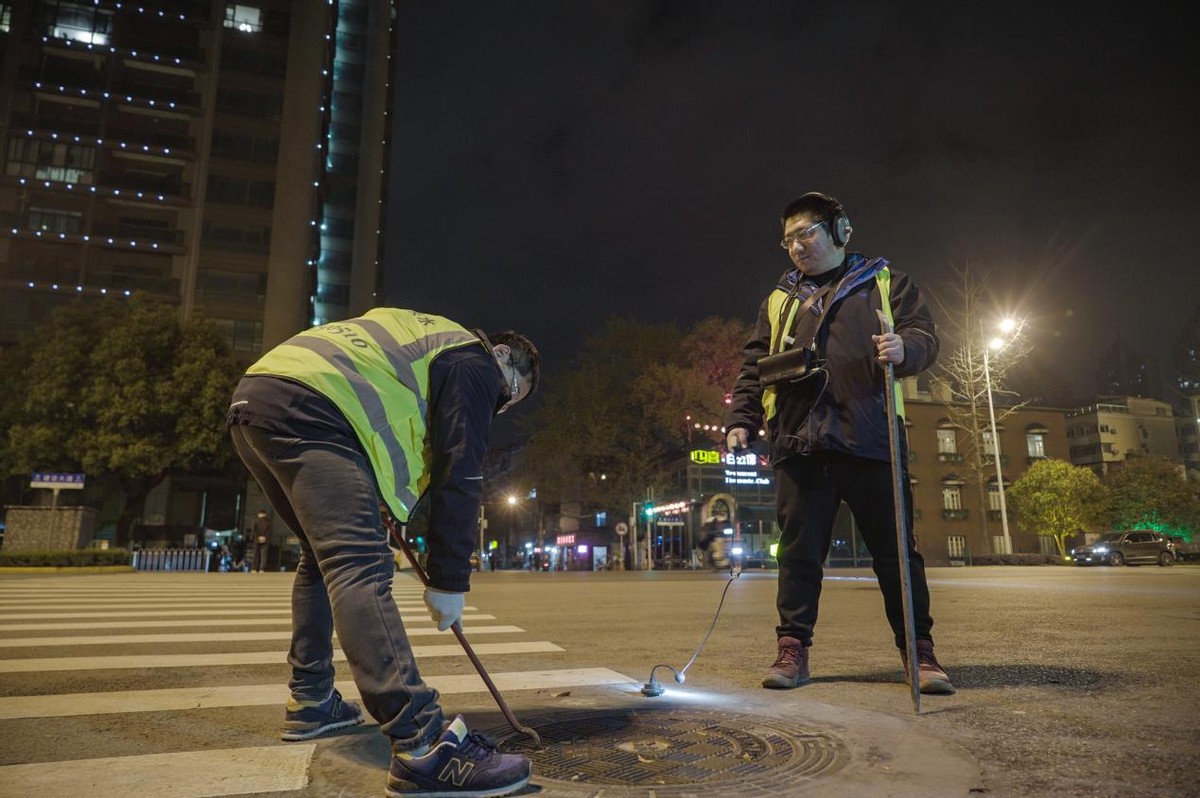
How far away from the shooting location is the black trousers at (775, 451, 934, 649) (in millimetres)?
3260

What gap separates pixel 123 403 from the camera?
85.6 ft

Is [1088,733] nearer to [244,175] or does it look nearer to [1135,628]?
[1135,628]

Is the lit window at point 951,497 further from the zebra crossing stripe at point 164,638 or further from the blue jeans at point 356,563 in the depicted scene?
the blue jeans at point 356,563

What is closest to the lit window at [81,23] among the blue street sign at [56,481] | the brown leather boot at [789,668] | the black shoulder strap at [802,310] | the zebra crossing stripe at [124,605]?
the blue street sign at [56,481]

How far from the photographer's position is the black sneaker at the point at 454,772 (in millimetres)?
1812

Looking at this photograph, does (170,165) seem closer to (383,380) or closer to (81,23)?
(81,23)

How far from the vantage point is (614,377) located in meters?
34.5

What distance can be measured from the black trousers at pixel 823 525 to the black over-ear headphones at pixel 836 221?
102cm

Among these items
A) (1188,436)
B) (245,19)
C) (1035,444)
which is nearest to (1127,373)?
(1188,436)

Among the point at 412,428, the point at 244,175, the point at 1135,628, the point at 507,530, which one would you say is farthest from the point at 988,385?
the point at 507,530

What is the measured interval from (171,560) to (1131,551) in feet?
113

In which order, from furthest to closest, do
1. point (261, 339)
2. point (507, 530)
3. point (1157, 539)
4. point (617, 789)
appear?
point (507, 530) < point (261, 339) < point (1157, 539) < point (617, 789)

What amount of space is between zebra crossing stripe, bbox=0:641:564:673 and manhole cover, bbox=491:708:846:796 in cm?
170

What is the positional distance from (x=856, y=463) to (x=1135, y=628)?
349 cm
